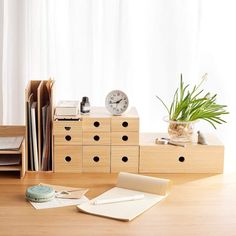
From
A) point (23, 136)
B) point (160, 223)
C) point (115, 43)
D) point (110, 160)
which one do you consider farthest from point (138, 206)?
point (115, 43)

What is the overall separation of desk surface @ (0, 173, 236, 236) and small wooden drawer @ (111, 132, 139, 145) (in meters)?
0.13

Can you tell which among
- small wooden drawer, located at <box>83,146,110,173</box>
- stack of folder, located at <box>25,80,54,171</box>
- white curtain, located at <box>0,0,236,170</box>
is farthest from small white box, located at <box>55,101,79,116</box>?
white curtain, located at <box>0,0,236,170</box>

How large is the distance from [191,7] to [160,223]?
135cm

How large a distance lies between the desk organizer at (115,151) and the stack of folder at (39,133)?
0.03 metres

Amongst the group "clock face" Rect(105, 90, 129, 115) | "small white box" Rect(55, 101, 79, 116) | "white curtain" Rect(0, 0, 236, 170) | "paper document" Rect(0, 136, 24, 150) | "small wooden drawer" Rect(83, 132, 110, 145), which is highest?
"white curtain" Rect(0, 0, 236, 170)

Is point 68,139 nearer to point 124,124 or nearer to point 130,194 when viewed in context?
point 124,124

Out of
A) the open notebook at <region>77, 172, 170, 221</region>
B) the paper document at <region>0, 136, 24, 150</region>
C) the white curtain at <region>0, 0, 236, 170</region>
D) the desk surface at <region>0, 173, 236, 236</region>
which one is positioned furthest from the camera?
the white curtain at <region>0, 0, 236, 170</region>

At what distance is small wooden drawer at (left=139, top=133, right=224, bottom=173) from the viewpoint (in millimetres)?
2568

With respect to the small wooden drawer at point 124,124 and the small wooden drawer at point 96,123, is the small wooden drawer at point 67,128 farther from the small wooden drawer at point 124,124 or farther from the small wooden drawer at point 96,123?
the small wooden drawer at point 124,124

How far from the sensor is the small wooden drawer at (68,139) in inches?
101

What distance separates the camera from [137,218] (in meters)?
2.10

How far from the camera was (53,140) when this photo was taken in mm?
2562

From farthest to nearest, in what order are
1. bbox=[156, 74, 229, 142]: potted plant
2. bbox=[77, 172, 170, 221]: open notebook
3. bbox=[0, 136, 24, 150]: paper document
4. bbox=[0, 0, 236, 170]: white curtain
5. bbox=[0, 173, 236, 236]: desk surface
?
bbox=[0, 0, 236, 170]: white curtain, bbox=[156, 74, 229, 142]: potted plant, bbox=[0, 136, 24, 150]: paper document, bbox=[77, 172, 170, 221]: open notebook, bbox=[0, 173, 236, 236]: desk surface

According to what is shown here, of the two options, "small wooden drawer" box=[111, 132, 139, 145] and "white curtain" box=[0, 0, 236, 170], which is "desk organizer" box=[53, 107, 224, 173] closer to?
"small wooden drawer" box=[111, 132, 139, 145]
